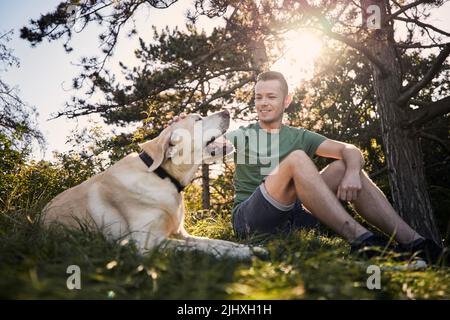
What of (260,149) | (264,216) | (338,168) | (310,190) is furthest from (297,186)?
(260,149)

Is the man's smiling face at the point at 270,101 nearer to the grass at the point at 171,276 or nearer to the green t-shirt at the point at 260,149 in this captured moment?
the green t-shirt at the point at 260,149

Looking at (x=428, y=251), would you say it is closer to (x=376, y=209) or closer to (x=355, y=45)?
(x=376, y=209)

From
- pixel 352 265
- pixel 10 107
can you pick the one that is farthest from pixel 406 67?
pixel 10 107

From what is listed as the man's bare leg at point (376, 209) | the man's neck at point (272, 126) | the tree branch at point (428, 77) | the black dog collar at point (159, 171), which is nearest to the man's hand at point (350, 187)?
the man's bare leg at point (376, 209)

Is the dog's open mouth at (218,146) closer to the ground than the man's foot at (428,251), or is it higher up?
higher up

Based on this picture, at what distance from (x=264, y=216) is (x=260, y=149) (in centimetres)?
80

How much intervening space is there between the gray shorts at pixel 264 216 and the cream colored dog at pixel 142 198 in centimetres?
45

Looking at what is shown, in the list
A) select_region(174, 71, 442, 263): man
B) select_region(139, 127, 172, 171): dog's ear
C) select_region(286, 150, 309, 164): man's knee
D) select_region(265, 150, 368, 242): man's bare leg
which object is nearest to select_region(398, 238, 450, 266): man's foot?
select_region(174, 71, 442, 263): man

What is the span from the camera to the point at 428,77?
508 centimetres

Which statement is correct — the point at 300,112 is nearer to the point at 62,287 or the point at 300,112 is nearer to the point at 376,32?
the point at 376,32

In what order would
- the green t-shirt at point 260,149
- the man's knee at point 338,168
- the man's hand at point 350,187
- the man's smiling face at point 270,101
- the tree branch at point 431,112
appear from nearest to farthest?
the man's hand at point 350,187 < the man's knee at point 338,168 < the green t-shirt at point 260,149 < the man's smiling face at point 270,101 < the tree branch at point 431,112

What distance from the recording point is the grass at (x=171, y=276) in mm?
1529

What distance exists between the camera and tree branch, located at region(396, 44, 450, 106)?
4.98m

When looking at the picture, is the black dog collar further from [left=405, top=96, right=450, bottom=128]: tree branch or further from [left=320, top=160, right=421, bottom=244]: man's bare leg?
[left=405, top=96, right=450, bottom=128]: tree branch
